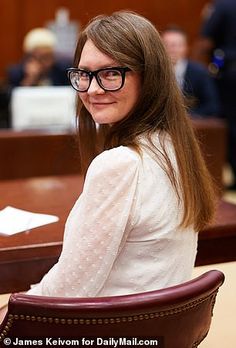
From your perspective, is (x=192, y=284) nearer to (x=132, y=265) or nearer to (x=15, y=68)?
(x=132, y=265)

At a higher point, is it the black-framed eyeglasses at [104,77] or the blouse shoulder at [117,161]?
the black-framed eyeglasses at [104,77]

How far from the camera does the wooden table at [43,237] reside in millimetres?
2059

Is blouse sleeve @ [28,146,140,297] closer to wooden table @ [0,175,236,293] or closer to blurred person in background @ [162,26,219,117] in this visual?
wooden table @ [0,175,236,293]

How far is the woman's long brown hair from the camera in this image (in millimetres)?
1605

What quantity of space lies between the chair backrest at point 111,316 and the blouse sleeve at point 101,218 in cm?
18

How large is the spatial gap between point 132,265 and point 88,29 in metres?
0.57

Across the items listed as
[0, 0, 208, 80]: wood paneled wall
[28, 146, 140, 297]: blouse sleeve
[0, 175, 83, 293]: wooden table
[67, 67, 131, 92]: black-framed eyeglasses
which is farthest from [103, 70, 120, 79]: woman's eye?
[0, 0, 208, 80]: wood paneled wall

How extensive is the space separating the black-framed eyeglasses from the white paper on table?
2.09 ft

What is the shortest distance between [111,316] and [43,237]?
2.58ft

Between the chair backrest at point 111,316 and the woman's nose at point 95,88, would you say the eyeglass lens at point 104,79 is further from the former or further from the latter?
the chair backrest at point 111,316

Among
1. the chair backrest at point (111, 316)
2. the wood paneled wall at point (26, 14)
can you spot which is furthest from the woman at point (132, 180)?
the wood paneled wall at point (26, 14)

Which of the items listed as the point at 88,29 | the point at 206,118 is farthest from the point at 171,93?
the point at 206,118

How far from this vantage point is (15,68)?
611 centimetres

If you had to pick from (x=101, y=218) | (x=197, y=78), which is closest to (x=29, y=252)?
(x=101, y=218)
